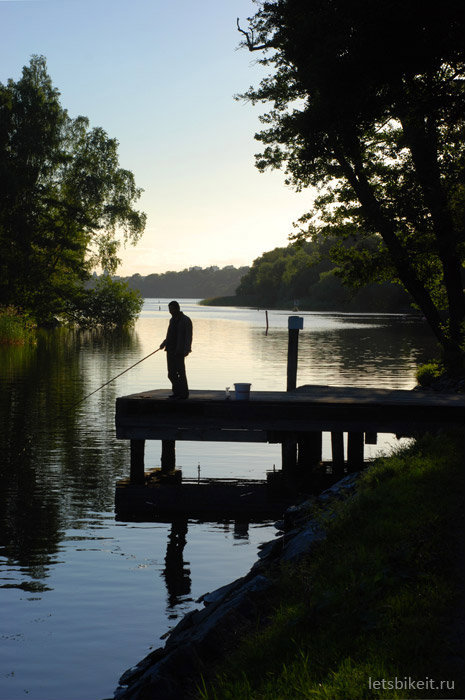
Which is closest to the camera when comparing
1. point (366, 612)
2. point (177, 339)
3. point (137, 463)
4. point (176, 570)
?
point (366, 612)

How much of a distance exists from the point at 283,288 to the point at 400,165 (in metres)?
167

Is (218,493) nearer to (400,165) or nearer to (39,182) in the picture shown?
(400,165)

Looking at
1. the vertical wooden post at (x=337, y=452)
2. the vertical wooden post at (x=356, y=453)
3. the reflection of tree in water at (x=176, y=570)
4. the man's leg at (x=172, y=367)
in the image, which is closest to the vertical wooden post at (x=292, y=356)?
the vertical wooden post at (x=337, y=452)

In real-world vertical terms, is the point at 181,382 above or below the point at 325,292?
below

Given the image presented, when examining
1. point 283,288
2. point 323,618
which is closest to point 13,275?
point 323,618

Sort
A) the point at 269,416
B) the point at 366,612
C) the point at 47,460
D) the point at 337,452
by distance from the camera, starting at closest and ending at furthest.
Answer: the point at 366,612, the point at 269,416, the point at 337,452, the point at 47,460

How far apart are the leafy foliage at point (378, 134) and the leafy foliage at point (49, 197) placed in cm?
2839

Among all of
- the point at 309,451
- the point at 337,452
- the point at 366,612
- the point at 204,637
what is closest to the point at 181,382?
the point at 309,451

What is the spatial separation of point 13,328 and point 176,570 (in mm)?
43838

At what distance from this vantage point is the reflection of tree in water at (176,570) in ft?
35.4

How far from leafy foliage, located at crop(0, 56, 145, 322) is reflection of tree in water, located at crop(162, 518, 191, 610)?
41670 millimetres

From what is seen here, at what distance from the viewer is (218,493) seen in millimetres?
15969

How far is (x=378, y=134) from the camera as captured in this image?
28.1 meters

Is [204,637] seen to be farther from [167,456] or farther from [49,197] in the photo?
[49,197]
